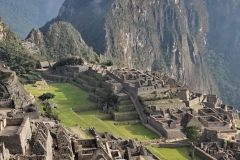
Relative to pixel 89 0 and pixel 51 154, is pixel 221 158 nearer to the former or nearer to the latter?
pixel 51 154

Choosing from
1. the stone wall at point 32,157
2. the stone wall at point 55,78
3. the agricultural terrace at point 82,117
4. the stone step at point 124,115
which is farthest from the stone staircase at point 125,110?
the stone wall at point 32,157

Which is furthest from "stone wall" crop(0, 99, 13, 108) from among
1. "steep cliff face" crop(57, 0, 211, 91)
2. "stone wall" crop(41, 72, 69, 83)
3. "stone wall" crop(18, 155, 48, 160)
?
"steep cliff face" crop(57, 0, 211, 91)

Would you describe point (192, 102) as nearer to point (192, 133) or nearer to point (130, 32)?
point (192, 133)

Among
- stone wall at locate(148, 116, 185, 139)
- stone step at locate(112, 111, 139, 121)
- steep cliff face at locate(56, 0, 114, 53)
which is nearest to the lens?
stone wall at locate(148, 116, 185, 139)

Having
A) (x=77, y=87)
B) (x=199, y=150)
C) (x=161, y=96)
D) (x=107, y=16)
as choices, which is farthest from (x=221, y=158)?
(x=107, y=16)

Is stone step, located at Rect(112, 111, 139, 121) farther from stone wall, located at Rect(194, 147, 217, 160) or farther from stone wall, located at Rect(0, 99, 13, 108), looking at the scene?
stone wall, located at Rect(0, 99, 13, 108)

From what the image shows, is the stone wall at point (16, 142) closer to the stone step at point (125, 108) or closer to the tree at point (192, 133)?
the tree at point (192, 133)

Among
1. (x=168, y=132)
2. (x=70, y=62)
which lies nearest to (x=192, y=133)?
(x=168, y=132)
